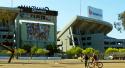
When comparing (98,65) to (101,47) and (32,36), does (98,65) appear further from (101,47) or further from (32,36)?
(101,47)

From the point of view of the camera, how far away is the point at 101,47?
7628 inches

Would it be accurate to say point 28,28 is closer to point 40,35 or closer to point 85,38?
point 40,35

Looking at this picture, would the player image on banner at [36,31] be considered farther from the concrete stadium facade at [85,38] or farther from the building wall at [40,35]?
the concrete stadium facade at [85,38]

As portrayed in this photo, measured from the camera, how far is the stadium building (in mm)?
171875

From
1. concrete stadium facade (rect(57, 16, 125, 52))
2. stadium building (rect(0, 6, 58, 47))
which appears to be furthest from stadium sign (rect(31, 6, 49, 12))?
concrete stadium facade (rect(57, 16, 125, 52))

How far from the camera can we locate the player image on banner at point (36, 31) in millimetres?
173375

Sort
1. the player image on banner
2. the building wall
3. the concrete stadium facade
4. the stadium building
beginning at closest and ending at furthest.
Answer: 1. the stadium building
2. the building wall
3. the player image on banner
4. the concrete stadium facade

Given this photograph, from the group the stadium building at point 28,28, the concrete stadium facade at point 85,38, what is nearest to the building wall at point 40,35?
the stadium building at point 28,28

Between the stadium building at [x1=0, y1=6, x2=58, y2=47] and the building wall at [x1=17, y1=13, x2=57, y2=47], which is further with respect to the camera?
the building wall at [x1=17, y1=13, x2=57, y2=47]

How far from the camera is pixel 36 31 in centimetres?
17438

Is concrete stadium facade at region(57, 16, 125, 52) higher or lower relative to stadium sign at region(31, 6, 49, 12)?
lower

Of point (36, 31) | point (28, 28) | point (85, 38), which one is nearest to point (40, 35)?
point (36, 31)

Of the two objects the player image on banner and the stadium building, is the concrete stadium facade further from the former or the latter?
the player image on banner

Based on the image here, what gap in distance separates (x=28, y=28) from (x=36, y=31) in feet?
13.9
